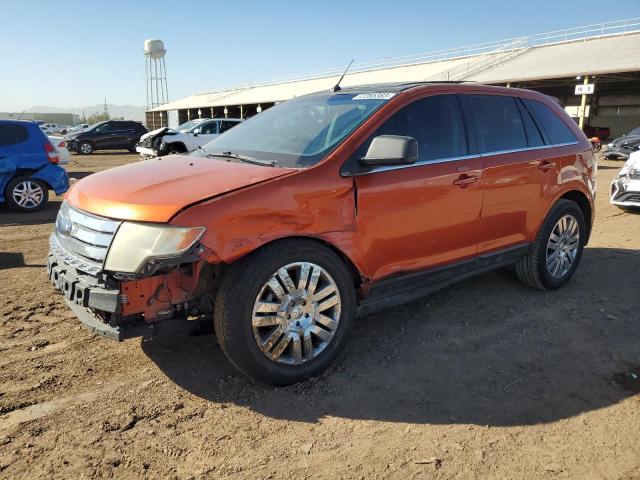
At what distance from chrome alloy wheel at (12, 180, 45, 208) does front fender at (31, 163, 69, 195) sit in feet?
0.54

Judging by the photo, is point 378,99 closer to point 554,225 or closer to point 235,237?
point 235,237

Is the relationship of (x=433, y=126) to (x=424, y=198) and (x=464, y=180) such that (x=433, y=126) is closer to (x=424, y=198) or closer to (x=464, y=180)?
(x=464, y=180)

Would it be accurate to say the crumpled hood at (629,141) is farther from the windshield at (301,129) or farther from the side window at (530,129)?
the windshield at (301,129)

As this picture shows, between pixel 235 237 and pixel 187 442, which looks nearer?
pixel 187 442

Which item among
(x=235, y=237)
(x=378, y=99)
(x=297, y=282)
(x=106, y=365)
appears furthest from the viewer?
(x=378, y=99)

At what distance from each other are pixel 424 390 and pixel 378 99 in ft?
6.57

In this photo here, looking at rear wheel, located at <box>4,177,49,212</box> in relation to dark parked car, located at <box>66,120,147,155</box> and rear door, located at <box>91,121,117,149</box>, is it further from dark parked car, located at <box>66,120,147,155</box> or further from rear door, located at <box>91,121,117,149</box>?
rear door, located at <box>91,121,117,149</box>

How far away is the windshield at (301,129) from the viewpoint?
3.39 meters

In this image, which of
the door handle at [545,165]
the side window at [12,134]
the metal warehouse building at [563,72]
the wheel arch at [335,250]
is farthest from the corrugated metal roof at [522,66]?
the wheel arch at [335,250]

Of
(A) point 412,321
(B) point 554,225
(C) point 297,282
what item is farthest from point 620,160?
(C) point 297,282

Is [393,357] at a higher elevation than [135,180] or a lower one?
lower

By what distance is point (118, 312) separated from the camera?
2.67 metres

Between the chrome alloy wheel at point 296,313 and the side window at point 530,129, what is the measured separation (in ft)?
8.23

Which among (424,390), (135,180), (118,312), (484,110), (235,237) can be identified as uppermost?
(484,110)
